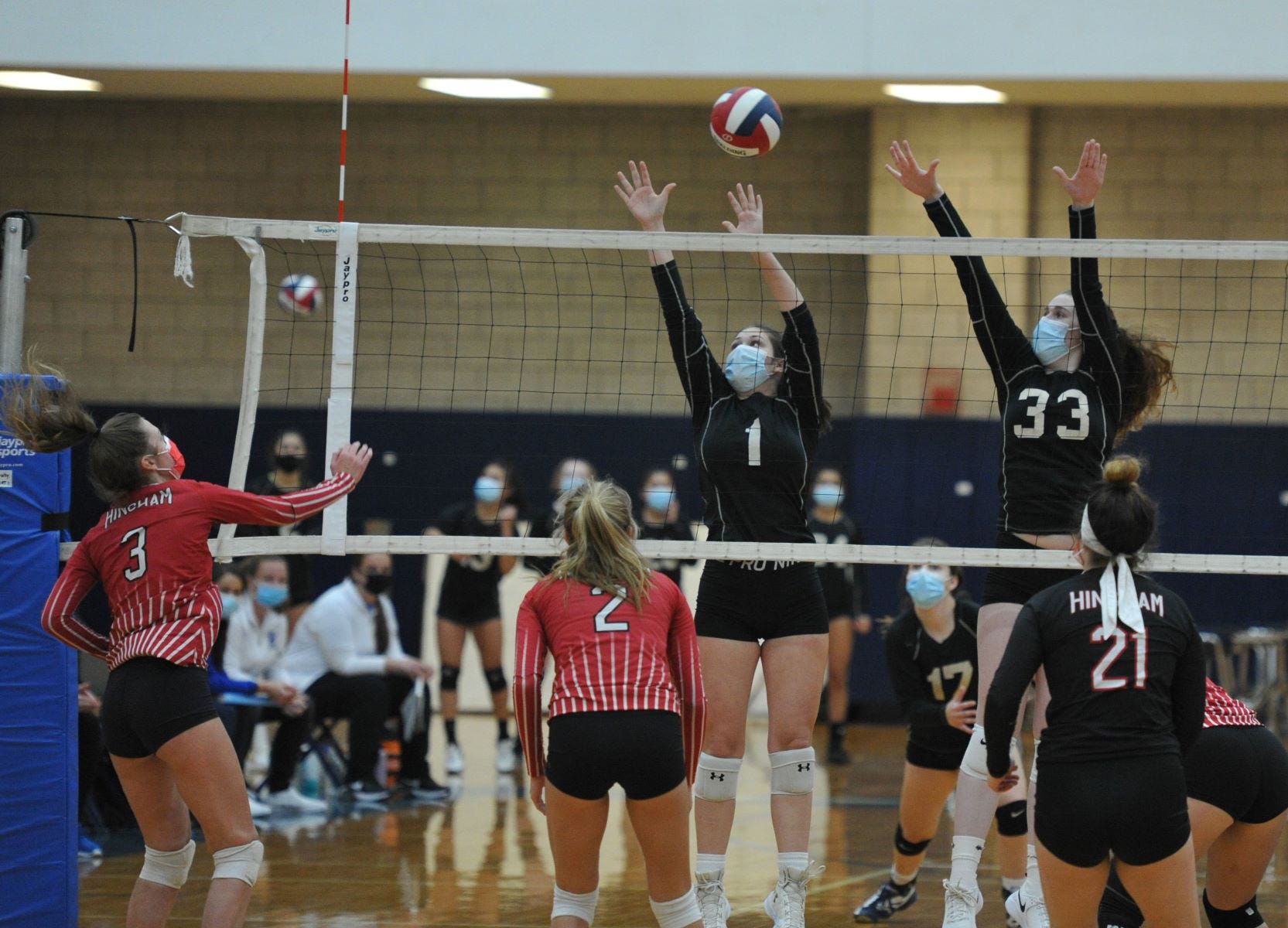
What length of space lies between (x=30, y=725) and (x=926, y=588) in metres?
3.43

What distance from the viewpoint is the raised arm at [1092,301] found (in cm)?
490

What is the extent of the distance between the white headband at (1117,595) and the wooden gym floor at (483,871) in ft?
7.62

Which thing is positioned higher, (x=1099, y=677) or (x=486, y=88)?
(x=486, y=88)

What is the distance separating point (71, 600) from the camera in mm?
4516

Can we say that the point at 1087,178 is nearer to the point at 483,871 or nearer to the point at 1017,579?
the point at 1017,579

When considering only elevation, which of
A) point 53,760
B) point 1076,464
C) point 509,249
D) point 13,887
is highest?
point 509,249

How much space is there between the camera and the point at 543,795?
430 cm

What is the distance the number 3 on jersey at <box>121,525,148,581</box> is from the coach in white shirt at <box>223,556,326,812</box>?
11.5 feet

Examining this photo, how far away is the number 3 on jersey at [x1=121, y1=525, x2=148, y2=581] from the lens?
4.39 m

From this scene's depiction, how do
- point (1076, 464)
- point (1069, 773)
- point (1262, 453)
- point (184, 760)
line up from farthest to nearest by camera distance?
point (1262, 453) → point (1076, 464) → point (184, 760) → point (1069, 773)

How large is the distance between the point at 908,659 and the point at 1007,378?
5.15 feet

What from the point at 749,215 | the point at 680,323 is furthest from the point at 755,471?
the point at 749,215

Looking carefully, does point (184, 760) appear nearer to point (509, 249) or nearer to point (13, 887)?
point (13, 887)

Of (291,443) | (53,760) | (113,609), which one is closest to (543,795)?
Result: (113,609)
